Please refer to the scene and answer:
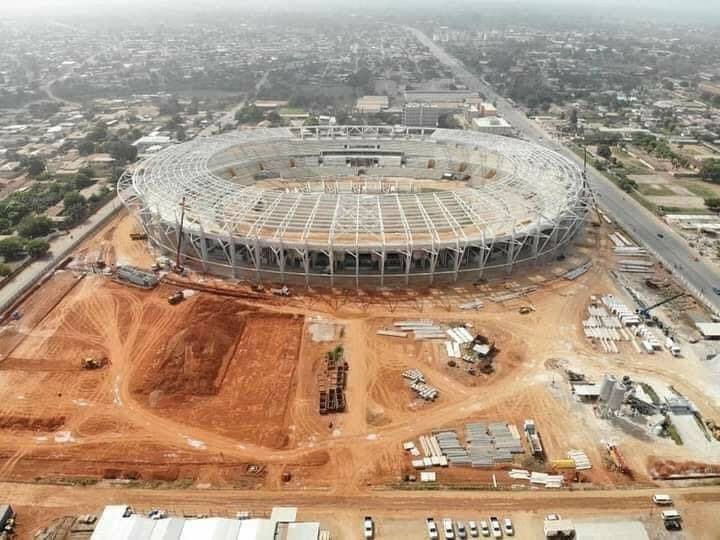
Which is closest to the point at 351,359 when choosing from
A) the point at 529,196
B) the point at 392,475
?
the point at 392,475

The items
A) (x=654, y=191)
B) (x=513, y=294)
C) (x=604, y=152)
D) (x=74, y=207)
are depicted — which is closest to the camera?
(x=513, y=294)

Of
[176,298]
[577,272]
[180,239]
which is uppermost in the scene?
[180,239]

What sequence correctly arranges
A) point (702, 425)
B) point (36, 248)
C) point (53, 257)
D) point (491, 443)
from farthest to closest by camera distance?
point (53, 257) → point (36, 248) → point (702, 425) → point (491, 443)

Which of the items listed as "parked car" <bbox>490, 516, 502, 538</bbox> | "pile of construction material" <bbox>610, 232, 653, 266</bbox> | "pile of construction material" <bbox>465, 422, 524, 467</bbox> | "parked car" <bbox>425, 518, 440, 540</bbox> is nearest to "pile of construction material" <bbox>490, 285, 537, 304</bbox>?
"pile of construction material" <bbox>610, 232, 653, 266</bbox>

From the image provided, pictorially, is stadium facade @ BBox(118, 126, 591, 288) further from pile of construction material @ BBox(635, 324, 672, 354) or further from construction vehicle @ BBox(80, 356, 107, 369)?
construction vehicle @ BBox(80, 356, 107, 369)

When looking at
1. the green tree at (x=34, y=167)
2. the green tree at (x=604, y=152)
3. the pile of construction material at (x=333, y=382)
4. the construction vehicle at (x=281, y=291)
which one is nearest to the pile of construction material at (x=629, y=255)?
the pile of construction material at (x=333, y=382)

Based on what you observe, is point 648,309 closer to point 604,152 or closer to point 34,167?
point 604,152

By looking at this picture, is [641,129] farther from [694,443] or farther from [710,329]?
[694,443]

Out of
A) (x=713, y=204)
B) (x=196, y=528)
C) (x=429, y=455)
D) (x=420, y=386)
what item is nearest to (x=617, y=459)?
(x=429, y=455)
